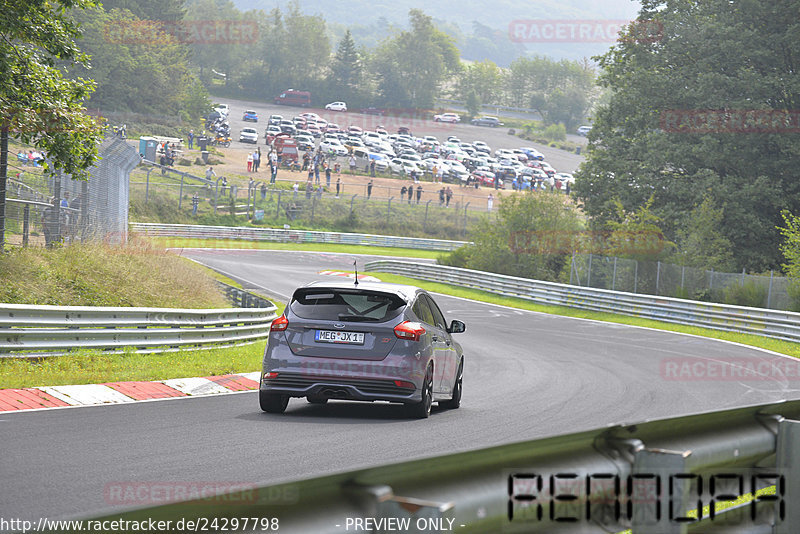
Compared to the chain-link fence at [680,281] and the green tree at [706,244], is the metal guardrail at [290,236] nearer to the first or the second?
the chain-link fence at [680,281]

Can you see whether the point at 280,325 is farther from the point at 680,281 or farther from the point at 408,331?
the point at 680,281

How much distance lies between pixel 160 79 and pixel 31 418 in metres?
107

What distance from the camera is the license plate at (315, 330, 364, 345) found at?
10.5 meters

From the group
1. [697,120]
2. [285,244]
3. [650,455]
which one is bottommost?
[285,244]

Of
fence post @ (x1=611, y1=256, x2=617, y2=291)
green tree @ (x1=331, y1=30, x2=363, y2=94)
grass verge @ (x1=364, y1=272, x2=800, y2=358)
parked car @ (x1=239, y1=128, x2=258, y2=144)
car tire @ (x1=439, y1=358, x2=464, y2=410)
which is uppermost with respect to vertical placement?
green tree @ (x1=331, y1=30, x2=363, y2=94)

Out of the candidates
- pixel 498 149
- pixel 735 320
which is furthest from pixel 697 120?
pixel 498 149

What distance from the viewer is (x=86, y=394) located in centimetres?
1152

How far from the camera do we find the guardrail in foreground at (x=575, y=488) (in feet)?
8.50

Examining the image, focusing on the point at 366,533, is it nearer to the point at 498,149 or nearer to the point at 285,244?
the point at 285,244

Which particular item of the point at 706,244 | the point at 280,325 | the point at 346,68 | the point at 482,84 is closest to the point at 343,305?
the point at 280,325

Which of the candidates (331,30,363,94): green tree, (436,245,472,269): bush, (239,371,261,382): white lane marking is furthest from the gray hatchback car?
(331,30,363,94): green tree

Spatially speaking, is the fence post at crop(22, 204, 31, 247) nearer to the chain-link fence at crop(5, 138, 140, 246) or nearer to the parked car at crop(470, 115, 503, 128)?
the chain-link fence at crop(5, 138, 140, 246)

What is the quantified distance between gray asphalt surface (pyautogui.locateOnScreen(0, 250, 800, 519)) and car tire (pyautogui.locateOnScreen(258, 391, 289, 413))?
0.12 m

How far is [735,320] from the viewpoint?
28391mm
